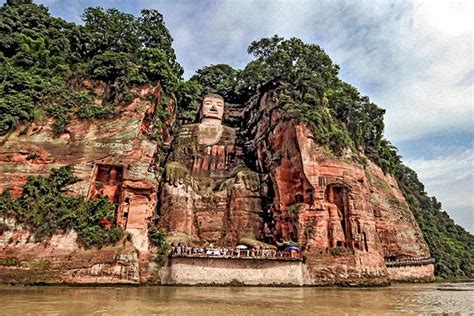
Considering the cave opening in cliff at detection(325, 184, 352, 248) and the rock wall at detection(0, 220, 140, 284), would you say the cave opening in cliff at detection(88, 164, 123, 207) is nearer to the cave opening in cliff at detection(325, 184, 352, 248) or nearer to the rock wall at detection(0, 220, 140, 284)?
the rock wall at detection(0, 220, 140, 284)

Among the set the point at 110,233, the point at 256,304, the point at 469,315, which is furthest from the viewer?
the point at 110,233

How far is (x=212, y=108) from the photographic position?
3903 centimetres

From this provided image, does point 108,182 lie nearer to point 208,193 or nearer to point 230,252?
point 230,252

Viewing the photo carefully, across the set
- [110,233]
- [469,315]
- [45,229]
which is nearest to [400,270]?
[469,315]

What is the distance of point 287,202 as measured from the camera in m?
29.4

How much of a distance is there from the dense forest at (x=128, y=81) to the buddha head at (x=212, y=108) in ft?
5.46

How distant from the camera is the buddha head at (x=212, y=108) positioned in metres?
38.7

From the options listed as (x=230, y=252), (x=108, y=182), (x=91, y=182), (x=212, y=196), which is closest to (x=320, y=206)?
(x=230, y=252)

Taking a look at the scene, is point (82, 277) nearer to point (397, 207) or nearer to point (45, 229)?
point (45, 229)

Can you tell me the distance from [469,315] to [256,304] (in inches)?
292

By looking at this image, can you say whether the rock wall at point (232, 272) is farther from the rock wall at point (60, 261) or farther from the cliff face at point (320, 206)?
the rock wall at point (60, 261)

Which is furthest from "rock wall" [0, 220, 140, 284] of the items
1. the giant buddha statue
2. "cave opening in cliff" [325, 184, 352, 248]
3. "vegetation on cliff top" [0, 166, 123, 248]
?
"cave opening in cliff" [325, 184, 352, 248]

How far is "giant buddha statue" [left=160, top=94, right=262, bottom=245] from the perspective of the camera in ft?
98.3

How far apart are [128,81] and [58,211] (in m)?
11.3
